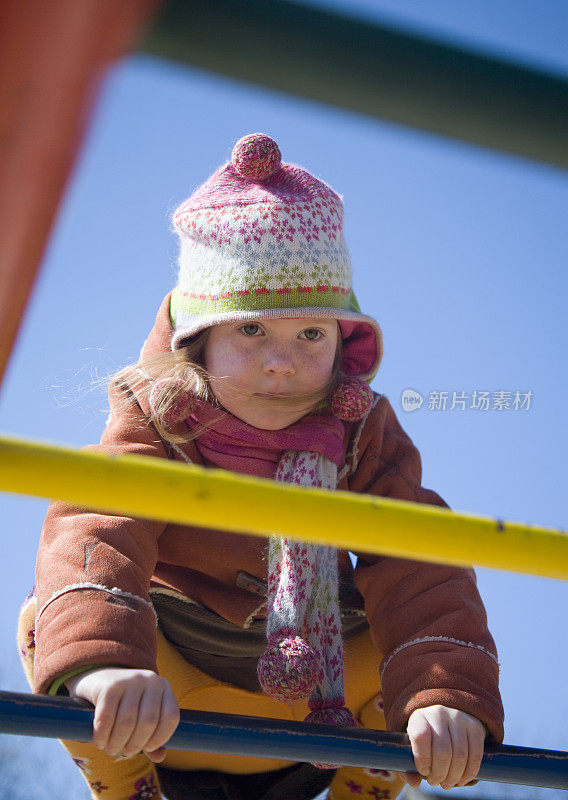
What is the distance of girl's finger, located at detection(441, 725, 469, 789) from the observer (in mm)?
824

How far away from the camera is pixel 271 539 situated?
1136 millimetres

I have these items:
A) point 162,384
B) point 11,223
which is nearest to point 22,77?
point 11,223

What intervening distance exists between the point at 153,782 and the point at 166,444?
1.28 ft

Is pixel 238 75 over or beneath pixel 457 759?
over

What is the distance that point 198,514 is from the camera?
427mm

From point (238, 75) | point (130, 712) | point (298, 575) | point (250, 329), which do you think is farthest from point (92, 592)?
point (238, 75)

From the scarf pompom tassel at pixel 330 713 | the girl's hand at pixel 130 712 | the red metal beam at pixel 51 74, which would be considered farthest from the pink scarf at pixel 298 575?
the red metal beam at pixel 51 74

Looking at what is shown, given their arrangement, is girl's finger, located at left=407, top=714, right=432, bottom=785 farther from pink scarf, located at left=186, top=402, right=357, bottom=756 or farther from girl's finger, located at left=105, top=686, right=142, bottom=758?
girl's finger, located at left=105, top=686, right=142, bottom=758

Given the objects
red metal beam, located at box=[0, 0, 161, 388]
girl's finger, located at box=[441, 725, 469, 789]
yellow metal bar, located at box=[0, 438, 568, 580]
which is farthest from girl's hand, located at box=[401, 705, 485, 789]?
red metal beam, located at box=[0, 0, 161, 388]

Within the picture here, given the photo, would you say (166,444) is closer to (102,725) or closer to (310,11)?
(102,725)

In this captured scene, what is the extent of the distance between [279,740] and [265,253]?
62 centimetres

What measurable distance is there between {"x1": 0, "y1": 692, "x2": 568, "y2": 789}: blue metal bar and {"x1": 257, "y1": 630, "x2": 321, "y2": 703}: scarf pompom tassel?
6.7 inches

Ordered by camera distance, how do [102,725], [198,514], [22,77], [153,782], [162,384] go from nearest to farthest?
1. [22,77]
2. [198,514]
3. [102,725]
4. [153,782]
5. [162,384]

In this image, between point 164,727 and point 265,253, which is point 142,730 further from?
point 265,253
